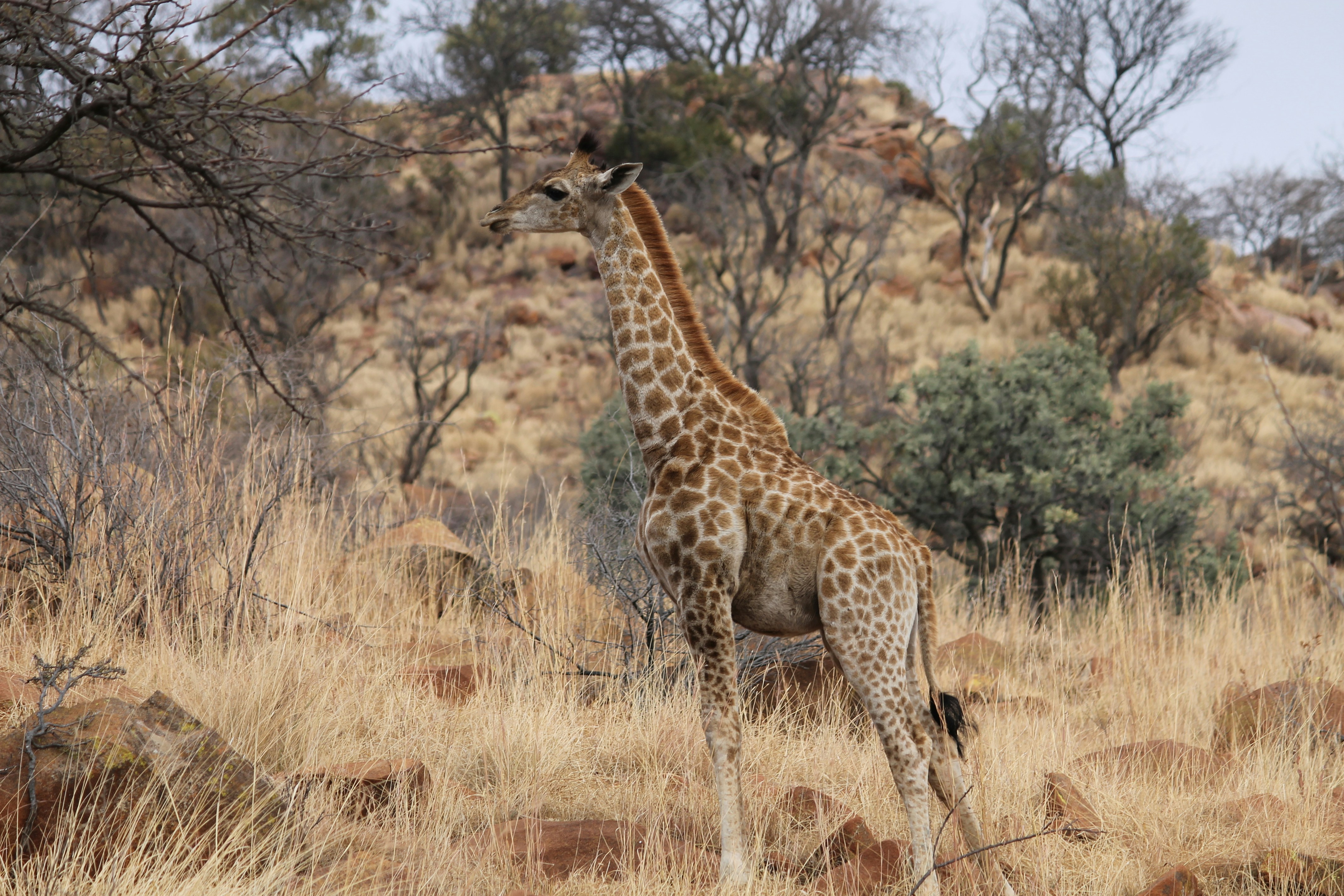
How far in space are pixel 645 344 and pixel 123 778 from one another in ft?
7.34

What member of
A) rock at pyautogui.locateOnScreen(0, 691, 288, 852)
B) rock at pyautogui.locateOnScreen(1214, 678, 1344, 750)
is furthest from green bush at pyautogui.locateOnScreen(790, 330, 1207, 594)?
rock at pyautogui.locateOnScreen(0, 691, 288, 852)

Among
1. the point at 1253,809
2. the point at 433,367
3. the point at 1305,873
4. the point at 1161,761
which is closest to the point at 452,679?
the point at 1161,761

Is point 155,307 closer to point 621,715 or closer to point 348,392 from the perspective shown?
point 348,392

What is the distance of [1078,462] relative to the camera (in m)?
9.37

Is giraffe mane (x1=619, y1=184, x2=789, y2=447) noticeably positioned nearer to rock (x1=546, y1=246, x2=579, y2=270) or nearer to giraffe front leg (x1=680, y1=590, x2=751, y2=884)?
giraffe front leg (x1=680, y1=590, x2=751, y2=884)

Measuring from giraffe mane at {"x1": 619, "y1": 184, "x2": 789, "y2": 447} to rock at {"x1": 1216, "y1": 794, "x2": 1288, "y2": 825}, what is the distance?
2.33 metres

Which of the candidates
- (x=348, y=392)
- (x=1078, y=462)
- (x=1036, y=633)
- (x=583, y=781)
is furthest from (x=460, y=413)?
(x=583, y=781)

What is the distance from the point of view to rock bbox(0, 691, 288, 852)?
304cm

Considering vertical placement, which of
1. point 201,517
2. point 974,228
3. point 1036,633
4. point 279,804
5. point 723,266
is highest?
point 974,228

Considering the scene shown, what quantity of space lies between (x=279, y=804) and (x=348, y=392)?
18.1m

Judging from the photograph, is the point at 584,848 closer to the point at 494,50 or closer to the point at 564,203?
the point at 564,203

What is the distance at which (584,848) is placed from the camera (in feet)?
11.7

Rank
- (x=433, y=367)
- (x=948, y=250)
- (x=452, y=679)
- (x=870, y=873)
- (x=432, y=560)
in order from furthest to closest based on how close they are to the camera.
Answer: (x=948, y=250) → (x=433, y=367) → (x=432, y=560) → (x=452, y=679) → (x=870, y=873)

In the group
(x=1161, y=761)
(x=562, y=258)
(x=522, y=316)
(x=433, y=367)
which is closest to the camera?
(x=1161, y=761)
